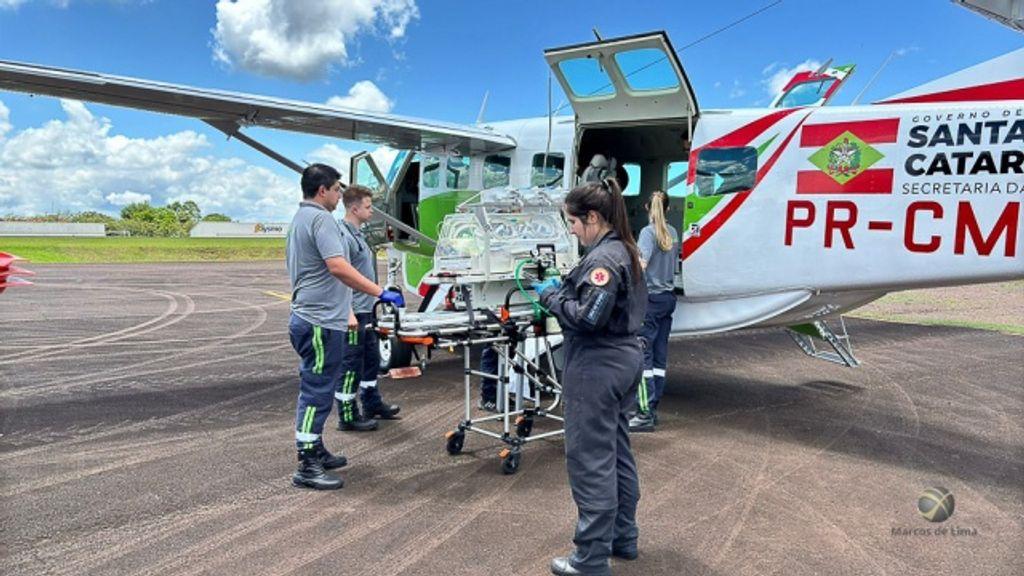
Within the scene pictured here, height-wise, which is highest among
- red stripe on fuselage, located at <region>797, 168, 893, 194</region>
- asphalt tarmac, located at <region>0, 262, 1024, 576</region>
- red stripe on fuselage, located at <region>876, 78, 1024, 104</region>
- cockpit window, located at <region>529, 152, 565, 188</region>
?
red stripe on fuselage, located at <region>876, 78, 1024, 104</region>

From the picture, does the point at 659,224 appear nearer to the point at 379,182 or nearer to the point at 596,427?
the point at 596,427

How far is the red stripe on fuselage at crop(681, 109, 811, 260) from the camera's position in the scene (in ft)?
20.2

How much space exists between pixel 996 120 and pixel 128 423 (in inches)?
282

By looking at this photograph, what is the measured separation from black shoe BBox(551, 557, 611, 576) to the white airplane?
365cm

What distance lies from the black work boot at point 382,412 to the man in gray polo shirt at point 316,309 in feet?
5.35

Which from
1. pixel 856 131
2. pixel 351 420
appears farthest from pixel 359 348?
pixel 856 131

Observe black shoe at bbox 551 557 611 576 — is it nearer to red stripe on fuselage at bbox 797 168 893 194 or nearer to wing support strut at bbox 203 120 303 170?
red stripe on fuselage at bbox 797 168 893 194

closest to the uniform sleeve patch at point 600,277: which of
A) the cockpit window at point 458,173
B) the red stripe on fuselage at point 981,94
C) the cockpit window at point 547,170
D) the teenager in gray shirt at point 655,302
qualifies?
the teenager in gray shirt at point 655,302

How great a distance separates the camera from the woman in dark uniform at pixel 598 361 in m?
3.26

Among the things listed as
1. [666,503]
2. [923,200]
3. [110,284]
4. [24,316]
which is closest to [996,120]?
[923,200]

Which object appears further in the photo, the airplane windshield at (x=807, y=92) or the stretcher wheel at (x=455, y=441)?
the airplane windshield at (x=807, y=92)

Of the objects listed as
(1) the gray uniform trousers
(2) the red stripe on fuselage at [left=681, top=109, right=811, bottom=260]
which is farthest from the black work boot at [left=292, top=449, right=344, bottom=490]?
(2) the red stripe on fuselage at [left=681, top=109, right=811, bottom=260]

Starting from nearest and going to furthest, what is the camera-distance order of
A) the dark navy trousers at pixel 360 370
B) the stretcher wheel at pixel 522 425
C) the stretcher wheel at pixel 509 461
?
the stretcher wheel at pixel 509 461 → the stretcher wheel at pixel 522 425 → the dark navy trousers at pixel 360 370

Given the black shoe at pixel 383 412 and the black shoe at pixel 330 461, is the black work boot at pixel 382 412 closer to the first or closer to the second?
the black shoe at pixel 383 412
